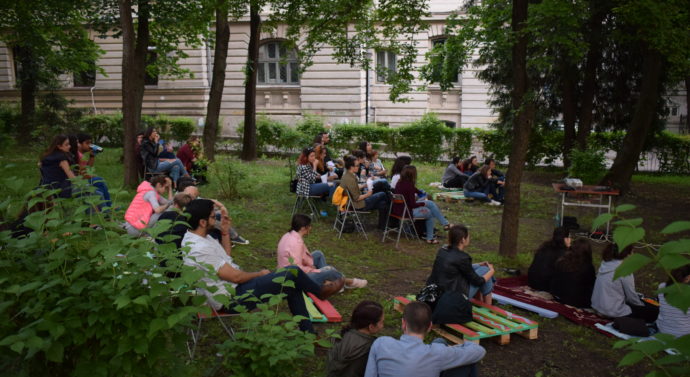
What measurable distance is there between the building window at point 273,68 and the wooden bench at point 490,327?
82.2 feet

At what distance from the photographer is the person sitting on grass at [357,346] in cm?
462

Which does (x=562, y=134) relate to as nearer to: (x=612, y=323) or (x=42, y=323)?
(x=612, y=323)

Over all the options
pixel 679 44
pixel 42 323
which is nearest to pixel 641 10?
pixel 679 44

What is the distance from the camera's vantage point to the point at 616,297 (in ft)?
22.5

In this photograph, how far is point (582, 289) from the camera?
24.1 feet

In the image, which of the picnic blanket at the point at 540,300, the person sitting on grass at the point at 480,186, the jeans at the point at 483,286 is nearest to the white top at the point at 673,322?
the picnic blanket at the point at 540,300

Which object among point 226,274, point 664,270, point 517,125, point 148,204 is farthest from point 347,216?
point 664,270

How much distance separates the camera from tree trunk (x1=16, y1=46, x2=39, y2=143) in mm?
22969

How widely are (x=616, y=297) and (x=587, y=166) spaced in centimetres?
619

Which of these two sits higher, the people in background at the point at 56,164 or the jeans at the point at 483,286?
the people in background at the point at 56,164

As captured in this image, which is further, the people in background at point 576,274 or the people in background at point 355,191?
the people in background at point 355,191

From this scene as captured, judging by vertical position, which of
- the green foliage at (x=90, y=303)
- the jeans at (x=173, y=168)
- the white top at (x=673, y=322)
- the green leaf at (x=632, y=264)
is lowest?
the white top at (x=673, y=322)

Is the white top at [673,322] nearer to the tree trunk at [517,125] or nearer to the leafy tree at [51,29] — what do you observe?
the tree trunk at [517,125]

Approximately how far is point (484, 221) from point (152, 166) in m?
7.31
